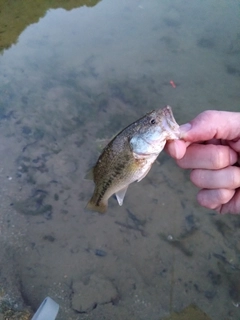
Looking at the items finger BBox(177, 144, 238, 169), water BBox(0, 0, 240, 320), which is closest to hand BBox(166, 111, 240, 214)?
finger BBox(177, 144, 238, 169)

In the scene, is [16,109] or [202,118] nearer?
[202,118]

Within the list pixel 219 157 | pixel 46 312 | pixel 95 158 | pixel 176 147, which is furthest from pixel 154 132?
pixel 95 158

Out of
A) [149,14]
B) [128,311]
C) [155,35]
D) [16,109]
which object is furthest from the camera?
[149,14]

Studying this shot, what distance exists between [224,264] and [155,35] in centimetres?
467

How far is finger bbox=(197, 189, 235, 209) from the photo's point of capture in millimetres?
2305

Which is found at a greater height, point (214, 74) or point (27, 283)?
point (214, 74)

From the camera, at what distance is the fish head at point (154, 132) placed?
2.08 metres

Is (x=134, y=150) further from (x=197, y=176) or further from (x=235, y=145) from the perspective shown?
(x=235, y=145)

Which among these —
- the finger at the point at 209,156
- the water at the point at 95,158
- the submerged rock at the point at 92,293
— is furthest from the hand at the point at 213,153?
the submerged rock at the point at 92,293

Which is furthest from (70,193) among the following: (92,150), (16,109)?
(16,109)

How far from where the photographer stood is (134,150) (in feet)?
7.24

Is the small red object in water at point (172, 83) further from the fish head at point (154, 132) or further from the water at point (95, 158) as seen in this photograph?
the fish head at point (154, 132)

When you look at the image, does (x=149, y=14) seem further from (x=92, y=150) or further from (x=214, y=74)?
(x=92, y=150)

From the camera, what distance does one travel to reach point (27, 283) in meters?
3.48
